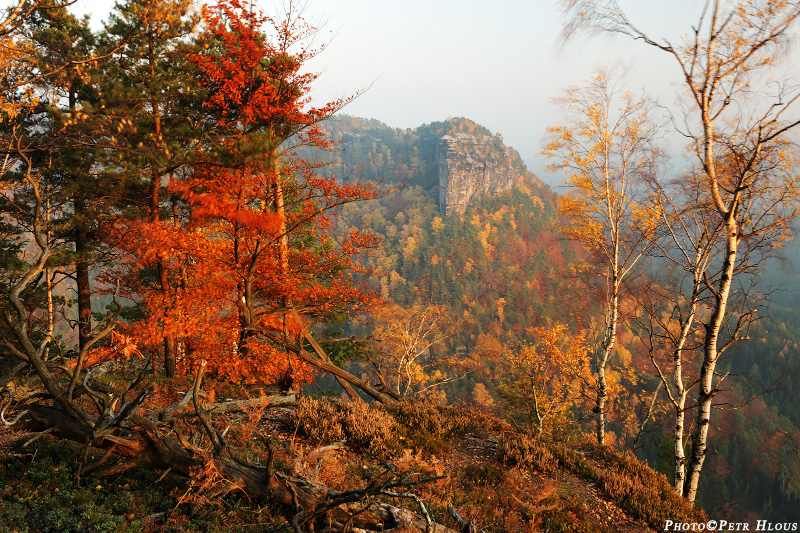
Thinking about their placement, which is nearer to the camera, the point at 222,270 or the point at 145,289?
the point at 222,270

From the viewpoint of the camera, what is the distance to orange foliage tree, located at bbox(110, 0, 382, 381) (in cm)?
978

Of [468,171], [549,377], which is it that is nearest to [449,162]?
[468,171]

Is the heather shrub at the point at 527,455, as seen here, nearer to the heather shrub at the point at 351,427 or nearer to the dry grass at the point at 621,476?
the dry grass at the point at 621,476

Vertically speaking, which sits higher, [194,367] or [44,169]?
[44,169]

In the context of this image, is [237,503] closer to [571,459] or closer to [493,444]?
[493,444]

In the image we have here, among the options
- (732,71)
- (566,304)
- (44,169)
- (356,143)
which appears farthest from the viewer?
(356,143)

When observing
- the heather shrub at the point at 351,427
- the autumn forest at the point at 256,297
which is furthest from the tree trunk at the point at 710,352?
the heather shrub at the point at 351,427

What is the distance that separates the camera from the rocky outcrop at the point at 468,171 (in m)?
143

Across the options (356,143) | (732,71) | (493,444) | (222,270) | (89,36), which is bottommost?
(493,444)

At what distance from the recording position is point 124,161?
31.6ft

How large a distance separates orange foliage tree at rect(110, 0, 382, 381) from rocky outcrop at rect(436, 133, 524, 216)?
130324 millimetres

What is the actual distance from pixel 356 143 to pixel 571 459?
203 metres

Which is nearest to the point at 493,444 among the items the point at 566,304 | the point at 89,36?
the point at 89,36

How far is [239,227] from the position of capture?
10141 mm
